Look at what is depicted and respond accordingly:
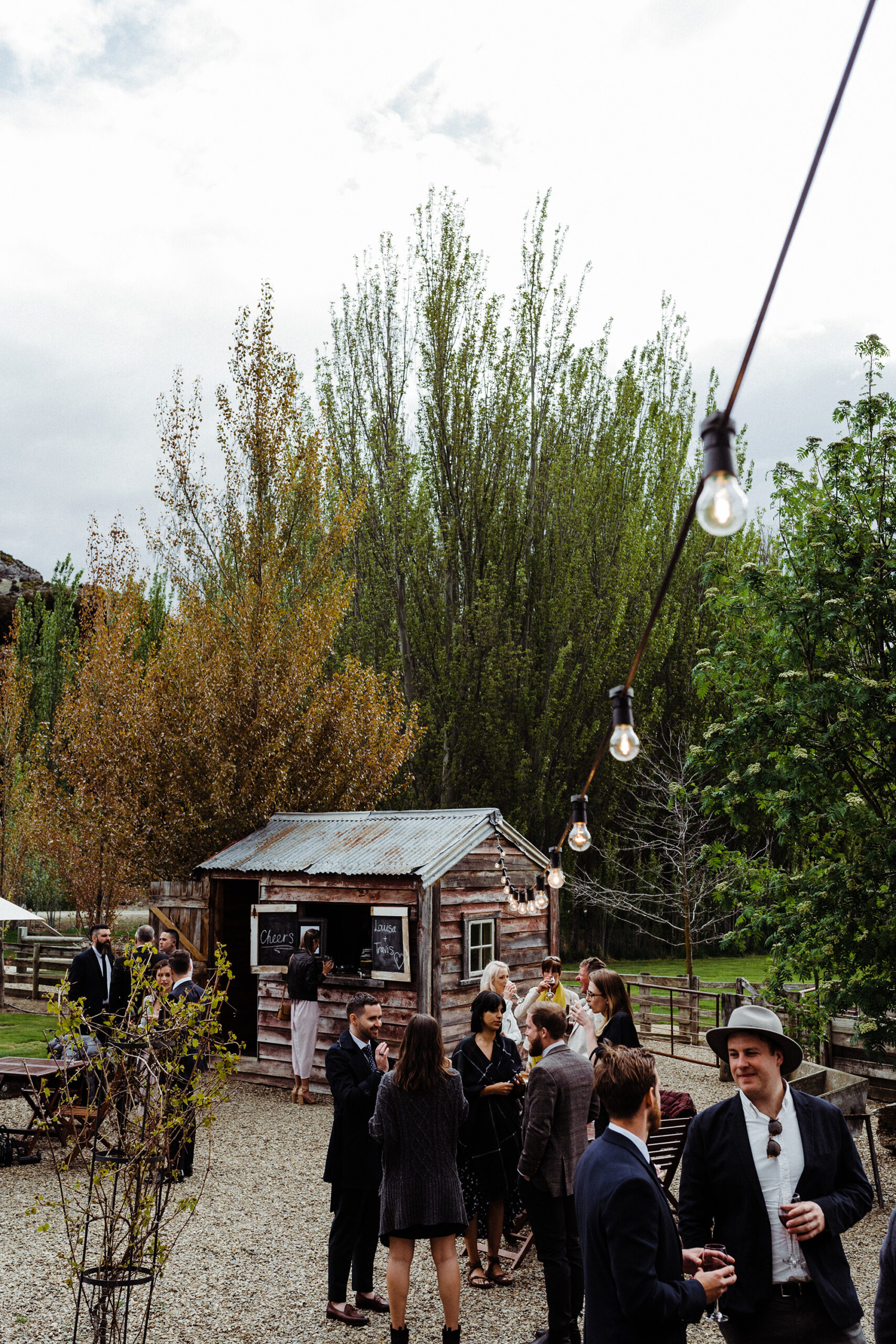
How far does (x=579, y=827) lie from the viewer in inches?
241

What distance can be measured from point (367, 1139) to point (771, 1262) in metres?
2.67

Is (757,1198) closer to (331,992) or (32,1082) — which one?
(32,1082)

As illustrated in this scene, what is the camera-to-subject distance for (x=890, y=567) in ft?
24.5

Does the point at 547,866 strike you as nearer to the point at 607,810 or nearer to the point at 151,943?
the point at 151,943

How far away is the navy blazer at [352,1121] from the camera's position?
4.95m

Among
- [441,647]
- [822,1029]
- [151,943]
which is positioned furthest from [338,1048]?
[441,647]

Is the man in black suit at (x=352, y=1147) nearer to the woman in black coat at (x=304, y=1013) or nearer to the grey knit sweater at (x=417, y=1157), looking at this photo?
the grey knit sweater at (x=417, y=1157)

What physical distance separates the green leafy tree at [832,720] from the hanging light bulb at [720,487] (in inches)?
201

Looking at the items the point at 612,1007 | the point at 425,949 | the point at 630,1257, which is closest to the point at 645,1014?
the point at 425,949

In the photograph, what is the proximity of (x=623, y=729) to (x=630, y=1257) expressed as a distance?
2.16 meters

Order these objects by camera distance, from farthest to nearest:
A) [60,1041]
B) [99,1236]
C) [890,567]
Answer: [890,567] → [99,1236] → [60,1041]

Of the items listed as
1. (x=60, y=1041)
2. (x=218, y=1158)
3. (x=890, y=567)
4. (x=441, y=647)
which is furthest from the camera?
(x=441, y=647)

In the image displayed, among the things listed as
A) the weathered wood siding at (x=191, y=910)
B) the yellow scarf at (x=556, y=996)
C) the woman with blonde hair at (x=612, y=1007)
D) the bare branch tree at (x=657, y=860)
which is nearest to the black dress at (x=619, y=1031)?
the woman with blonde hair at (x=612, y=1007)

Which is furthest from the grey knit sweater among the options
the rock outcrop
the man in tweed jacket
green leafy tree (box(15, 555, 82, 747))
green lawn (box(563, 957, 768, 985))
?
the rock outcrop
